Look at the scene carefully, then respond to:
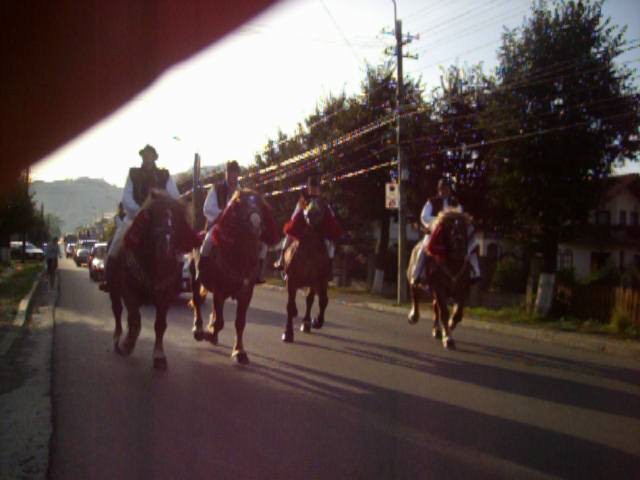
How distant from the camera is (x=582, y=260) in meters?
42.7

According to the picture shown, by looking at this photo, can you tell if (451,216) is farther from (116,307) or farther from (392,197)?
(392,197)

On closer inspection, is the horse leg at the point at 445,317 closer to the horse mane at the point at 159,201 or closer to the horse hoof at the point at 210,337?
the horse hoof at the point at 210,337

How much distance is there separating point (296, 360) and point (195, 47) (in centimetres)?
751

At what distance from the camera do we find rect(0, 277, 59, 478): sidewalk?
16.0ft

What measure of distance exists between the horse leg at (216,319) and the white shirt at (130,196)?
1.48 metres

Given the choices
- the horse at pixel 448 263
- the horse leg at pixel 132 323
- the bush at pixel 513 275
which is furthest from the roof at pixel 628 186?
the horse leg at pixel 132 323

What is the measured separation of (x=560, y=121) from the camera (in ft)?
60.4

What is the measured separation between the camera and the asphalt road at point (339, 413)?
488cm

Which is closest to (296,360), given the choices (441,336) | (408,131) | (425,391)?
(425,391)

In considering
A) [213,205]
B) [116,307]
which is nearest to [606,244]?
[213,205]

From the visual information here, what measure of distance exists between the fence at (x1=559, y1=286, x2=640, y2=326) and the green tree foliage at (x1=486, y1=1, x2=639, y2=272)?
1.32 metres

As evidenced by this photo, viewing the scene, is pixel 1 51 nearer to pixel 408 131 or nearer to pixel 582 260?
pixel 408 131

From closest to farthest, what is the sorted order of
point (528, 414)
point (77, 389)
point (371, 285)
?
point (528, 414) < point (77, 389) < point (371, 285)

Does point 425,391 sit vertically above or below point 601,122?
below
